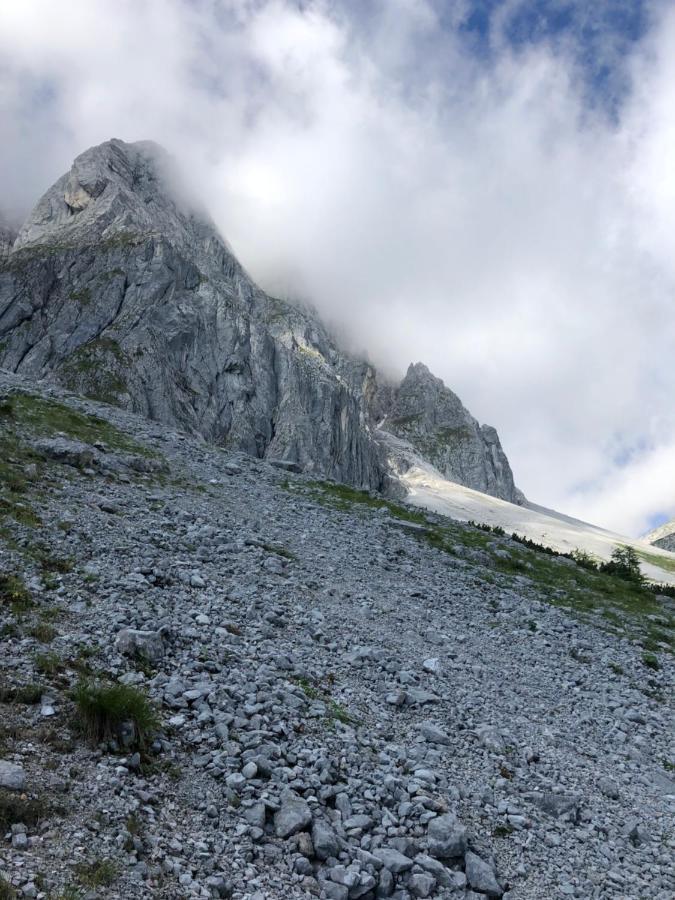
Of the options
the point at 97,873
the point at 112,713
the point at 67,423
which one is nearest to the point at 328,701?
the point at 112,713

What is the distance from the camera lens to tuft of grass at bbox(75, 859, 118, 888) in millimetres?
5887

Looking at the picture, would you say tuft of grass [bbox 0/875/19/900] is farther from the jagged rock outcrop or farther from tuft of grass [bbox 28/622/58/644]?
the jagged rock outcrop

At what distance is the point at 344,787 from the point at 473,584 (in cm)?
1994

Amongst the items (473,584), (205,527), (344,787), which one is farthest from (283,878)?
(473,584)

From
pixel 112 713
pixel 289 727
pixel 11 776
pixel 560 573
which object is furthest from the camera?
pixel 560 573

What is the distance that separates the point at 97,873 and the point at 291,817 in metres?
2.73

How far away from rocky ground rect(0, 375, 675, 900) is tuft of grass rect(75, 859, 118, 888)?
31mm

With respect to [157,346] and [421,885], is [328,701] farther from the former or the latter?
[157,346]

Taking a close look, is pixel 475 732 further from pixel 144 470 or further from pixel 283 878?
pixel 144 470

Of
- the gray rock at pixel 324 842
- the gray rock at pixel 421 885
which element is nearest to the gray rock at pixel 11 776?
the gray rock at pixel 324 842

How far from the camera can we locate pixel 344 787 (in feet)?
28.7

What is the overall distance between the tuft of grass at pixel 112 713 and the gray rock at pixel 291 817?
2.36 meters

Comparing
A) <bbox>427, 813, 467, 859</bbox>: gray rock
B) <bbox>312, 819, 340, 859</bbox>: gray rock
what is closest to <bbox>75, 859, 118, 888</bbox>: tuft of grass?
<bbox>312, 819, 340, 859</bbox>: gray rock

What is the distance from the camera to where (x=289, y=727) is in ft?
32.4
